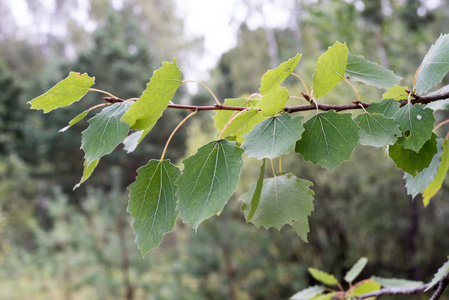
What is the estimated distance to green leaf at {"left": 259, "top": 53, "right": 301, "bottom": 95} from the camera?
35 cm

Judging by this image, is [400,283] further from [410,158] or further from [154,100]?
[154,100]

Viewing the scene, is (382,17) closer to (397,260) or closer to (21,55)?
(397,260)

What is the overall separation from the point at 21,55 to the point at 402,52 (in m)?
10.8

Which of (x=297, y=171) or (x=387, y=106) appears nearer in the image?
(x=387, y=106)

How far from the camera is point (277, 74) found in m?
0.37

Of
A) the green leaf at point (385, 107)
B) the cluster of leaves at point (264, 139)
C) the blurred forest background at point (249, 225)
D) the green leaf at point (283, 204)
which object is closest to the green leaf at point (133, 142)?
the cluster of leaves at point (264, 139)

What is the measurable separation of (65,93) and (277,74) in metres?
0.21

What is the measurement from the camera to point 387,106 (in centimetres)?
37

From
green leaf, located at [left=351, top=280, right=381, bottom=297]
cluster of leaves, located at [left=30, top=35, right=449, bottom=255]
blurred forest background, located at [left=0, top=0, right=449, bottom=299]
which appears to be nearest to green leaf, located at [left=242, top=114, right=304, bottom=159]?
cluster of leaves, located at [left=30, top=35, right=449, bottom=255]

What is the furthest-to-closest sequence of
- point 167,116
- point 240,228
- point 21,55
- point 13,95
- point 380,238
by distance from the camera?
point 21,55
point 167,116
point 13,95
point 380,238
point 240,228

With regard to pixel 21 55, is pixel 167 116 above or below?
below

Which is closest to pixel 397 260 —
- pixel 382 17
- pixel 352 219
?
pixel 352 219

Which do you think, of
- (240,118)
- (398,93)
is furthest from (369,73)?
(240,118)

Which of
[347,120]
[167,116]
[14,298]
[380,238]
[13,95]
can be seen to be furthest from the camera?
[167,116]
